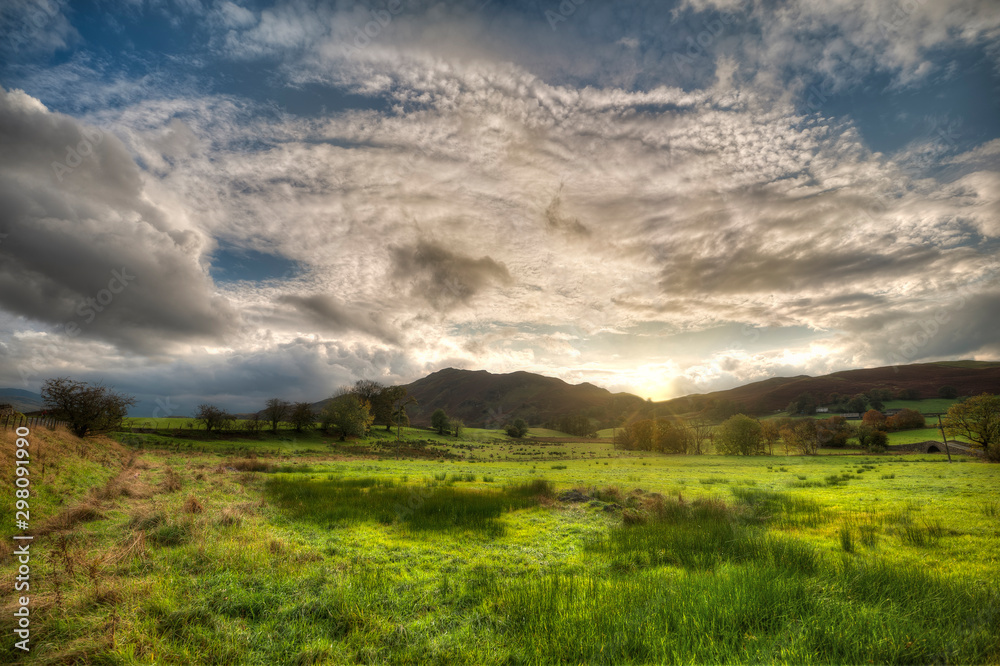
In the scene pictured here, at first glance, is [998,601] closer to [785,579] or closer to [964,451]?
[785,579]

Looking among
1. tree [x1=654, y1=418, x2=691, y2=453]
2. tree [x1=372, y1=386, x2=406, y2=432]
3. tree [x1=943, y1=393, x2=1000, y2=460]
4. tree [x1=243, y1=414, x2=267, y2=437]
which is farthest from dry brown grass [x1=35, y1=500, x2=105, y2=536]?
tree [x1=654, y1=418, x2=691, y2=453]

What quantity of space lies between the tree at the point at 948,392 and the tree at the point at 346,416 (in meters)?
198

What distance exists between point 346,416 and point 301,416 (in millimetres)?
11297

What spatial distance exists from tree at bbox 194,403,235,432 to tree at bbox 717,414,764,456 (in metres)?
107

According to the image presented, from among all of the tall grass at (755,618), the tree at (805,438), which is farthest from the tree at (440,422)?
the tall grass at (755,618)

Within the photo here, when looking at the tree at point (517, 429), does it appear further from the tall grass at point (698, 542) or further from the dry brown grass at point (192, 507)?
the dry brown grass at point (192, 507)

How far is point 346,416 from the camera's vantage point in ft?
258

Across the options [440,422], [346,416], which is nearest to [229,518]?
[346,416]

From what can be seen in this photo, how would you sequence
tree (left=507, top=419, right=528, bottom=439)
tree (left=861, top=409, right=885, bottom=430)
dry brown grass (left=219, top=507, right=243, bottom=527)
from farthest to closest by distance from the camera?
tree (left=507, top=419, right=528, bottom=439)
tree (left=861, top=409, right=885, bottom=430)
dry brown grass (left=219, top=507, right=243, bottom=527)

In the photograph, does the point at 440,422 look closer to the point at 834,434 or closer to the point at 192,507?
the point at 834,434

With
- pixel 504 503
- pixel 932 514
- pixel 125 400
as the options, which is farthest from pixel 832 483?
pixel 125 400

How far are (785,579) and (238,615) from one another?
28.4ft

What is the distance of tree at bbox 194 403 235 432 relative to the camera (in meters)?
71.3

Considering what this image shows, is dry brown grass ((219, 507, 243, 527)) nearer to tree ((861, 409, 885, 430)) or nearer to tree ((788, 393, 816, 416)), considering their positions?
tree ((861, 409, 885, 430))
